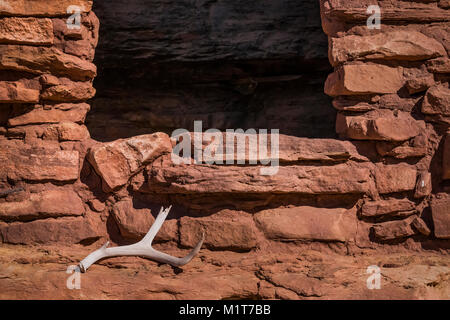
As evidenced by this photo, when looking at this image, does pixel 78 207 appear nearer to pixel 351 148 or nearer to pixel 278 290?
pixel 278 290

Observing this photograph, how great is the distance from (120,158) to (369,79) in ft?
4.36

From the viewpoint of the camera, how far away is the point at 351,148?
248cm

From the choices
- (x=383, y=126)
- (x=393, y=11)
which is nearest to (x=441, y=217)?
(x=383, y=126)

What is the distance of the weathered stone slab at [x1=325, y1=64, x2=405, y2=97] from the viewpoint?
8.11 ft

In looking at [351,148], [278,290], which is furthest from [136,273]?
[351,148]

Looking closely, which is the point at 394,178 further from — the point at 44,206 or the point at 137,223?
the point at 44,206

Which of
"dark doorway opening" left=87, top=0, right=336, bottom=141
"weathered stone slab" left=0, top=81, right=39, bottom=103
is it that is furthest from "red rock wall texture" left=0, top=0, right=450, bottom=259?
A: "dark doorway opening" left=87, top=0, right=336, bottom=141

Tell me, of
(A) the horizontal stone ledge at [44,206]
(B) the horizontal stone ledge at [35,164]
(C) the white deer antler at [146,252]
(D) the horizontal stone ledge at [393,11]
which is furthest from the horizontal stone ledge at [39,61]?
(D) the horizontal stone ledge at [393,11]

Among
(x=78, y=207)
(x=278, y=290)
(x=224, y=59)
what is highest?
(x=224, y=59)

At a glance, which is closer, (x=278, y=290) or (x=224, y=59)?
(x=278, y=290)

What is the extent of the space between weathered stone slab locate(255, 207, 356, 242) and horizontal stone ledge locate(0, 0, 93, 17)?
Answer: 4.65 ft

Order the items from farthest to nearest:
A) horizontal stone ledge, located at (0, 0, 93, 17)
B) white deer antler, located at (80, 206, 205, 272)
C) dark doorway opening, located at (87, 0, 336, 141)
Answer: dark doorway opening, located at (87, 0, 336, 141) < horizontal stone ledge, located at (0, 0, 93, 17) < white deer antler, located at (80, 206, 205, 272)

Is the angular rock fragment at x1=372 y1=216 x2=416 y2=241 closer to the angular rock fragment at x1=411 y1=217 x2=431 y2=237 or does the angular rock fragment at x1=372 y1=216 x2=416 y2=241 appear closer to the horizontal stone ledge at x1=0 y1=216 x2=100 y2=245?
the angular rock fragment at x1=411 y1=217 x2=431 y2=237

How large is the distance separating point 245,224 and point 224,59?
2.12 meters
